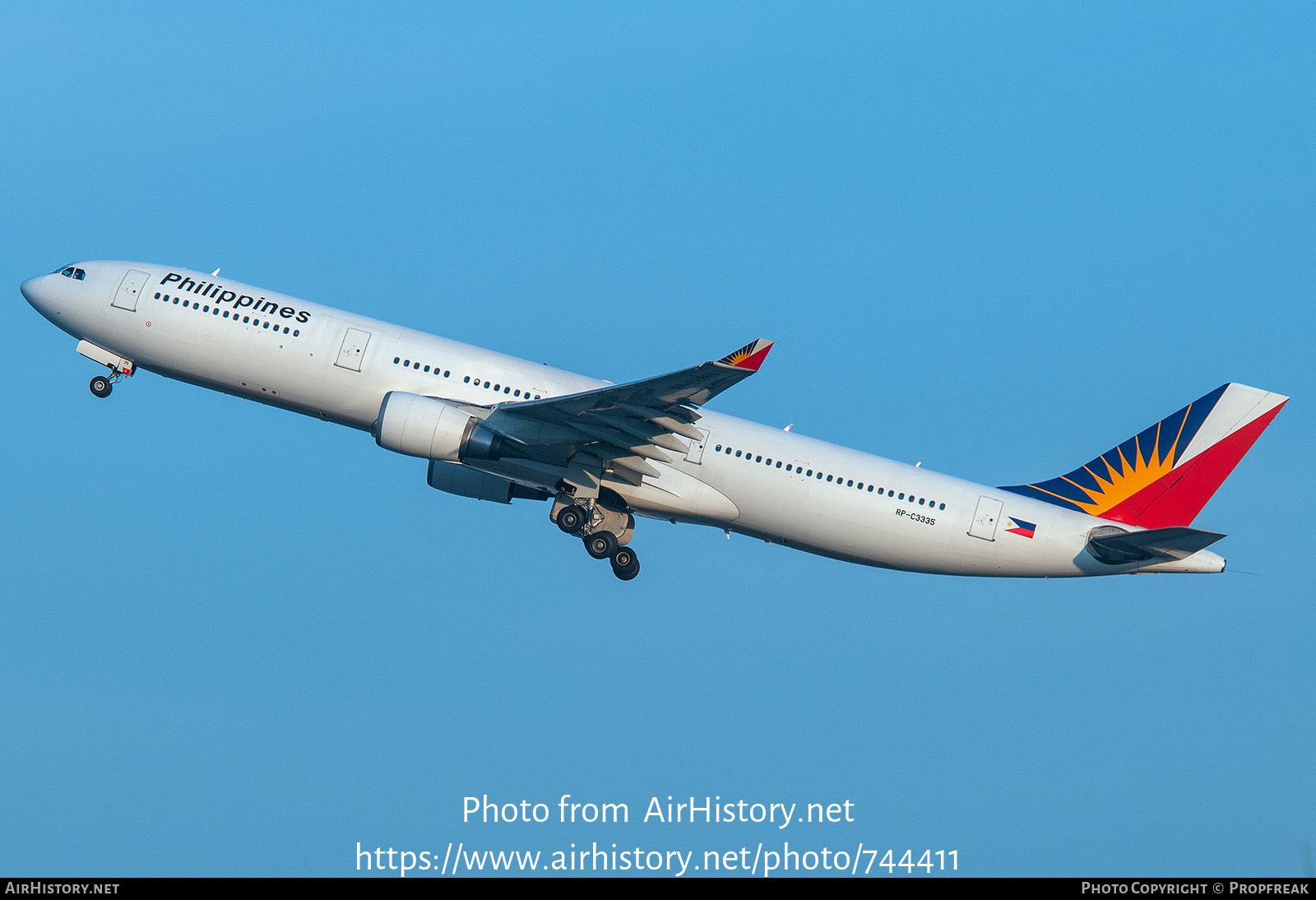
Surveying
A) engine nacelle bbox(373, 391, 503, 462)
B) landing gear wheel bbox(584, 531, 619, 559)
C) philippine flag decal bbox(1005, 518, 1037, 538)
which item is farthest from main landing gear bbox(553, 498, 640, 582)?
philippine flag decal bbox(1005, 518, 1037, 538)

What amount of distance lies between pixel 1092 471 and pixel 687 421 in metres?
11.2

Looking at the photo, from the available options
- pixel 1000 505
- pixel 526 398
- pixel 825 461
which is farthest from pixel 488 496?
pixel 1000 505

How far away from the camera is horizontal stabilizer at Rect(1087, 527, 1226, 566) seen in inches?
1286

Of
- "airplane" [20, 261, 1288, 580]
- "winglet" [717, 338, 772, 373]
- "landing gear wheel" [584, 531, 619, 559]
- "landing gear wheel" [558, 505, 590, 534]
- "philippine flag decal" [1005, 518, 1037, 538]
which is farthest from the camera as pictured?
"landing gear wheel" [584, 531, 619, 559]

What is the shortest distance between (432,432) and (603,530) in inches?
218

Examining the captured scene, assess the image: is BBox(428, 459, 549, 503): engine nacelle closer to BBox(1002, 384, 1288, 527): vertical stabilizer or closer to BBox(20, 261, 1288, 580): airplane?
BBox(20, 261, 1288, 580): airplane

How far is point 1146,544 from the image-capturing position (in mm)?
33438

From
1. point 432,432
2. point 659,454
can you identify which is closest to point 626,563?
point 659,454

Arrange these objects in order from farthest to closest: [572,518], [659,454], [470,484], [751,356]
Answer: [470,484], [572,518], [659,454], [751,356]

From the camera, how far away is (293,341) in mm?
35094

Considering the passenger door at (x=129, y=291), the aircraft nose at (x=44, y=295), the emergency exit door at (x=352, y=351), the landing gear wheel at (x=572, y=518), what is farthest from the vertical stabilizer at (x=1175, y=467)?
the aircraft nose at (x=44, y=295)

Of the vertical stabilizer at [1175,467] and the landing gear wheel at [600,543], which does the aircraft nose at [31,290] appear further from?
the vertical stabilizer at [1175,467]

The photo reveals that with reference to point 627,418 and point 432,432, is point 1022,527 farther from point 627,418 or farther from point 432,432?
point 432,432

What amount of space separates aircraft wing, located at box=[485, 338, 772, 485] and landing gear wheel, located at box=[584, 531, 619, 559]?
1.97 m
